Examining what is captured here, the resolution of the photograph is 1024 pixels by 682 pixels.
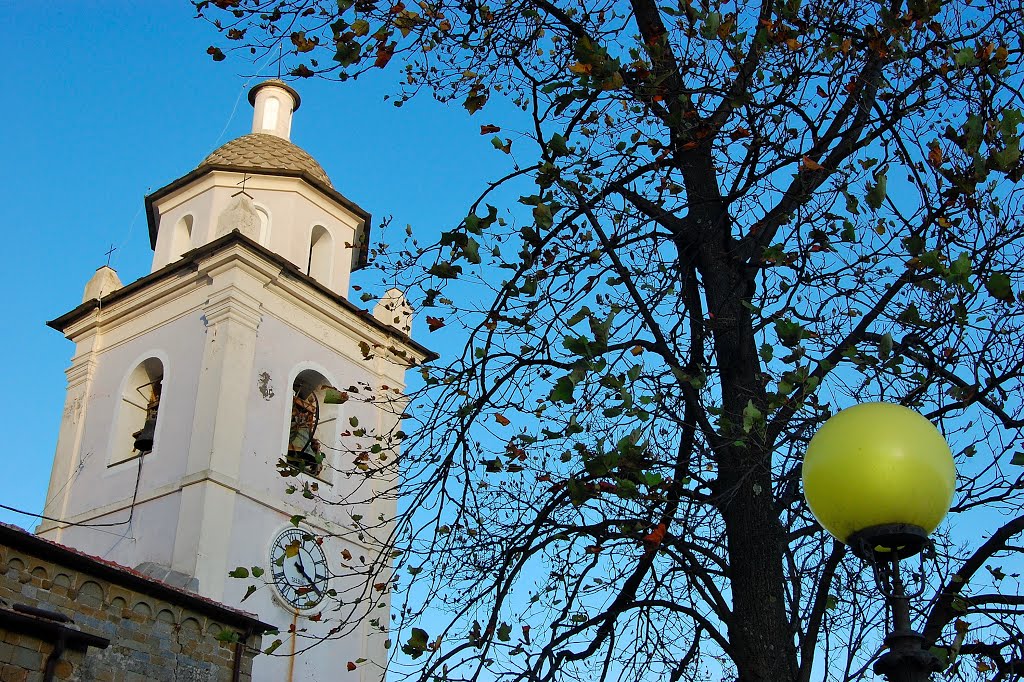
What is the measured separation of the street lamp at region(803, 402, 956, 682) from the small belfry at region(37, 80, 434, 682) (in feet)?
40.4

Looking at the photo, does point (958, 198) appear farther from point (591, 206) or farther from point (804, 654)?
point (804, 654)

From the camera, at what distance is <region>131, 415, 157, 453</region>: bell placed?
61.0 ft

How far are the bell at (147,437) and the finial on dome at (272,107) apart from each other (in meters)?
7.10

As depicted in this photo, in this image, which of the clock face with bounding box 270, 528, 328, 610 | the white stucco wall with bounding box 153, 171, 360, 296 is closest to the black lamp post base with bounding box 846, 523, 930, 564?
the clock face with bounding box 270, 528, 328, 610

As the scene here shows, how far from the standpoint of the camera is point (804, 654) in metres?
5.39

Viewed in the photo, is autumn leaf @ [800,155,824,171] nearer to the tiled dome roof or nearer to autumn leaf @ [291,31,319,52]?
autumn leaf @ [291,31,319,52]

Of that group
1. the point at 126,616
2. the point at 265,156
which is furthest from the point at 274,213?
the point at 126,616

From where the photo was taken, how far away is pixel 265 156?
21703 mm

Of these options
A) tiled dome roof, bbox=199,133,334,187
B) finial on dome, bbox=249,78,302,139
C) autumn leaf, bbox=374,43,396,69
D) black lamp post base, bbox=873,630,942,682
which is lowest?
black lamp post base, bbox=873,630,942,682

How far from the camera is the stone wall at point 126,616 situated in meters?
12.4

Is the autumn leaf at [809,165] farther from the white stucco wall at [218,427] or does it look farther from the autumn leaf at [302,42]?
the white stucco wall at [218,427]

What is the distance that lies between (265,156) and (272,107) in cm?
193

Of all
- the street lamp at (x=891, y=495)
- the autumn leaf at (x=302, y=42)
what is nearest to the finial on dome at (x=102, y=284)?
the autumn leaf at (x=302, y=42)

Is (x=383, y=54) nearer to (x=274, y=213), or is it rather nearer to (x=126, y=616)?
(x=126, y=616)
